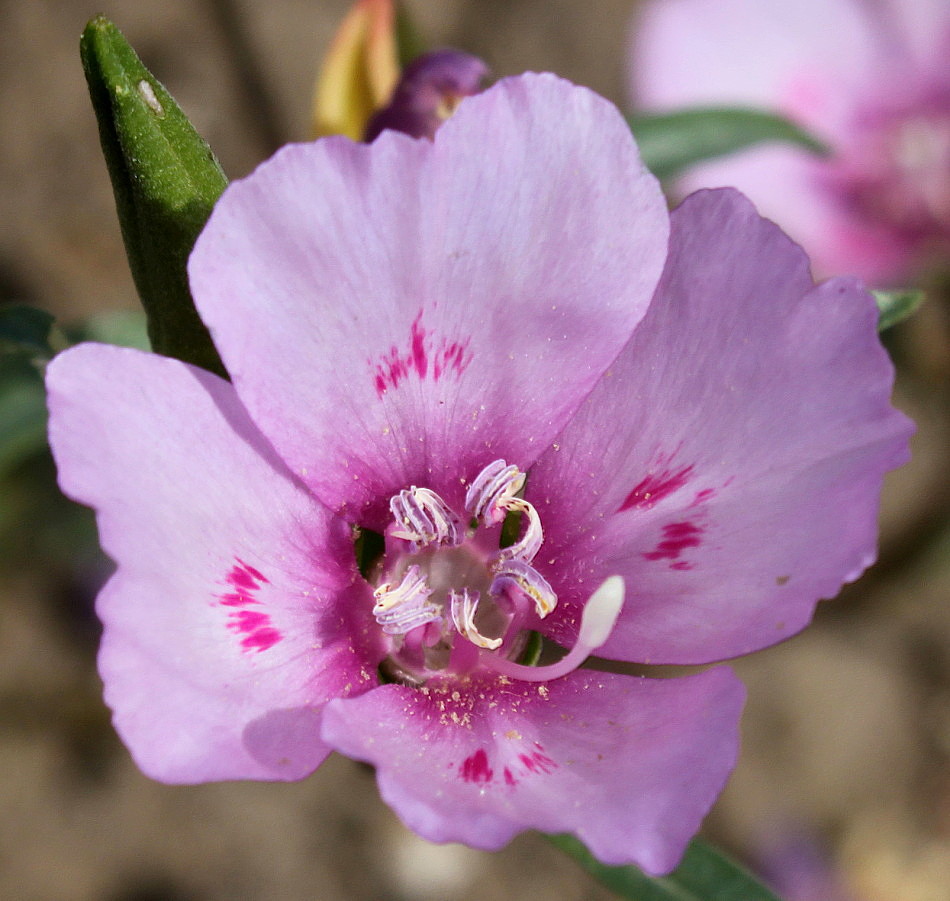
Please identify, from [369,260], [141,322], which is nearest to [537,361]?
[369,260]

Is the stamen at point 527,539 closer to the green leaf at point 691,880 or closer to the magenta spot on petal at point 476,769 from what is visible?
the magenta spot on petal at point 476,769

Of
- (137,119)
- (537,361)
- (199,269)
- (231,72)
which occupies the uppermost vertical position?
(137,119)

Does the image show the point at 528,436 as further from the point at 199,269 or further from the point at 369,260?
the point at 199,269

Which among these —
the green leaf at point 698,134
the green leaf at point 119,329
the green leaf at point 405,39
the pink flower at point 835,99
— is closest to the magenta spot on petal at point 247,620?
the green leaf at point 119,329

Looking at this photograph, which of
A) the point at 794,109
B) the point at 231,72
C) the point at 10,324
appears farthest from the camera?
the point at 231,72

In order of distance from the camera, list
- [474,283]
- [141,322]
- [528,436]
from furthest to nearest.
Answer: [141,322] → [528,436] → [474,283]

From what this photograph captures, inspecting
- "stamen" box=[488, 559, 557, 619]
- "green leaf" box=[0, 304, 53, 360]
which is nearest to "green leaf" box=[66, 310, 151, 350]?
"green leaf" box=[0, 304, 53, 360]

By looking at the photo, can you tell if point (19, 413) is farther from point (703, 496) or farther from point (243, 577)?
point (703, 496)
